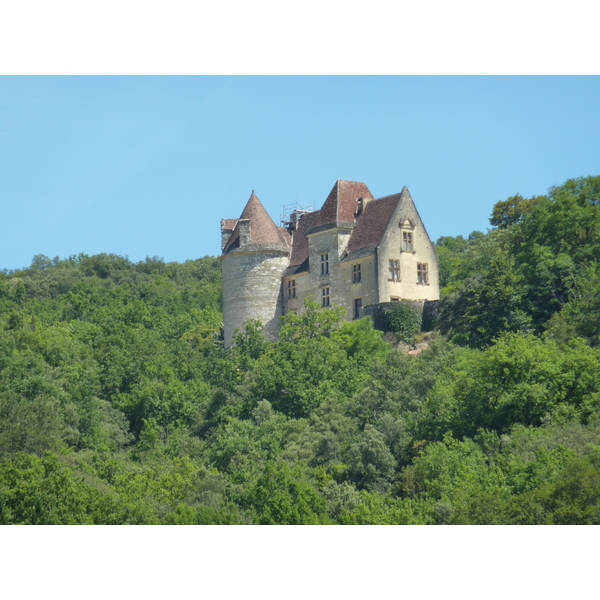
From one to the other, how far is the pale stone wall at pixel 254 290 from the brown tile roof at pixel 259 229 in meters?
0.95

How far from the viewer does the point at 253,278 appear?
65375 millimetres

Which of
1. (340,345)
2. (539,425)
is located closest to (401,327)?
(340,345)

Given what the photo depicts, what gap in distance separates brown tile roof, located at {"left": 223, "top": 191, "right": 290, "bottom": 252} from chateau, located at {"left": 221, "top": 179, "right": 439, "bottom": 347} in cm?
6

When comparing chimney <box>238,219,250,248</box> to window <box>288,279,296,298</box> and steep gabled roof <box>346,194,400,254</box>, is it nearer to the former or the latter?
window <box>288,279,296,298</box>

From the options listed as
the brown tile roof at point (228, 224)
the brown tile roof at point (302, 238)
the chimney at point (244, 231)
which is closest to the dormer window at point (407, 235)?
the brown tile roof at point (302, 238)

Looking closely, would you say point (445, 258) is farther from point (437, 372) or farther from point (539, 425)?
point (539, 425)

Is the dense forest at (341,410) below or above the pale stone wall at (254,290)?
below

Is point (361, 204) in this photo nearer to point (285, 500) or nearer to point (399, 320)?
point (399, 320)

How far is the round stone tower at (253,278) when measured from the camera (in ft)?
213

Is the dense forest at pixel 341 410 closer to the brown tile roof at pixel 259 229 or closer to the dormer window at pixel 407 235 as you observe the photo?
the dormer window at pixel 407 235

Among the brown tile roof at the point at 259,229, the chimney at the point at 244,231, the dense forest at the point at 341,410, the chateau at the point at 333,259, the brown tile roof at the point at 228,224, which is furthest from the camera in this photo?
the brown tile roof at the point at 228,224

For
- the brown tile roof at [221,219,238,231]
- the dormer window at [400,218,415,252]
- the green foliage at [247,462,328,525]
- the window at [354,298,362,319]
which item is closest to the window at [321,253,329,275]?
the window at [354,298,362,319]

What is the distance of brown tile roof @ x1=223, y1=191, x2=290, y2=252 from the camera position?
2618 inches

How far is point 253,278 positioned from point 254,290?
68cm
